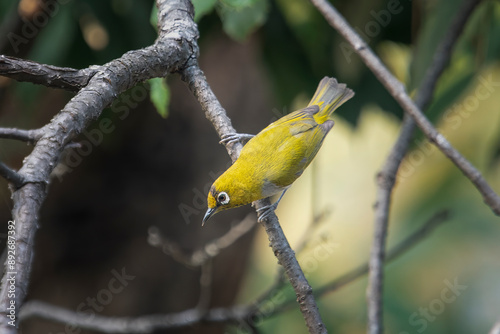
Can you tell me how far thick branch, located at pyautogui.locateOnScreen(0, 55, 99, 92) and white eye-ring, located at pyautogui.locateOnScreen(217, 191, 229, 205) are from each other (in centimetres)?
86

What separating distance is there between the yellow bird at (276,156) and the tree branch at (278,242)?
290 mm

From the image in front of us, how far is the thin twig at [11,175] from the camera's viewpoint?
1.02 metres

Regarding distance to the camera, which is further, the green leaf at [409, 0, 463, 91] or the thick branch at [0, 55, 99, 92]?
the green leaf at [409, 0, 463, 91]

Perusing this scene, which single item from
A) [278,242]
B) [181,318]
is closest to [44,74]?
[278,242]

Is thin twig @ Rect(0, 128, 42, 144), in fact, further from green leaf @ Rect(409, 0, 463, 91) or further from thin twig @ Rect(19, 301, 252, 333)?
green leaf @ Rect(409, 0, 463, 91)

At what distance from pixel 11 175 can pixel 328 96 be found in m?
1.94

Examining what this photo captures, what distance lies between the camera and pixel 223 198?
2205mm

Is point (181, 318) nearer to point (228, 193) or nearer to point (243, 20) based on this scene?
point (228, 193)

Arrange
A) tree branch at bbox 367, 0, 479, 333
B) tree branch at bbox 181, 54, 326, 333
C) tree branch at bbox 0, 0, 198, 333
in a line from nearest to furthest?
tree branch at bbox 0, 0, 198, 333 < tree branch at bbox 181, 54, 326, 333 < tree branch at bbox 367, 0, 479, 333

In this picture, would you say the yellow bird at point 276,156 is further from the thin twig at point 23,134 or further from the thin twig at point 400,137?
the thin twig at point 23,134

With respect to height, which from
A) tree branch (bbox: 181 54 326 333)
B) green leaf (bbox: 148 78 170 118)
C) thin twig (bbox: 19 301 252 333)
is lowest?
tree branch (bbox: 181 54 326 333)

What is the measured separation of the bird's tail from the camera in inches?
106

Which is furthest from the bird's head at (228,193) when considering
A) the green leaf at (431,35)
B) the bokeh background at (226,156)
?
the green leaf at (431,35)

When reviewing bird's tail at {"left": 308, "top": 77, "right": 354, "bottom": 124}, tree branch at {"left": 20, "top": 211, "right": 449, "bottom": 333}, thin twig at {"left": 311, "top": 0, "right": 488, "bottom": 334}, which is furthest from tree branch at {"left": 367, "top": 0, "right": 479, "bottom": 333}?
tree branch at {"left": 20, "top": 211, "right": 449, "bottom": 333}
